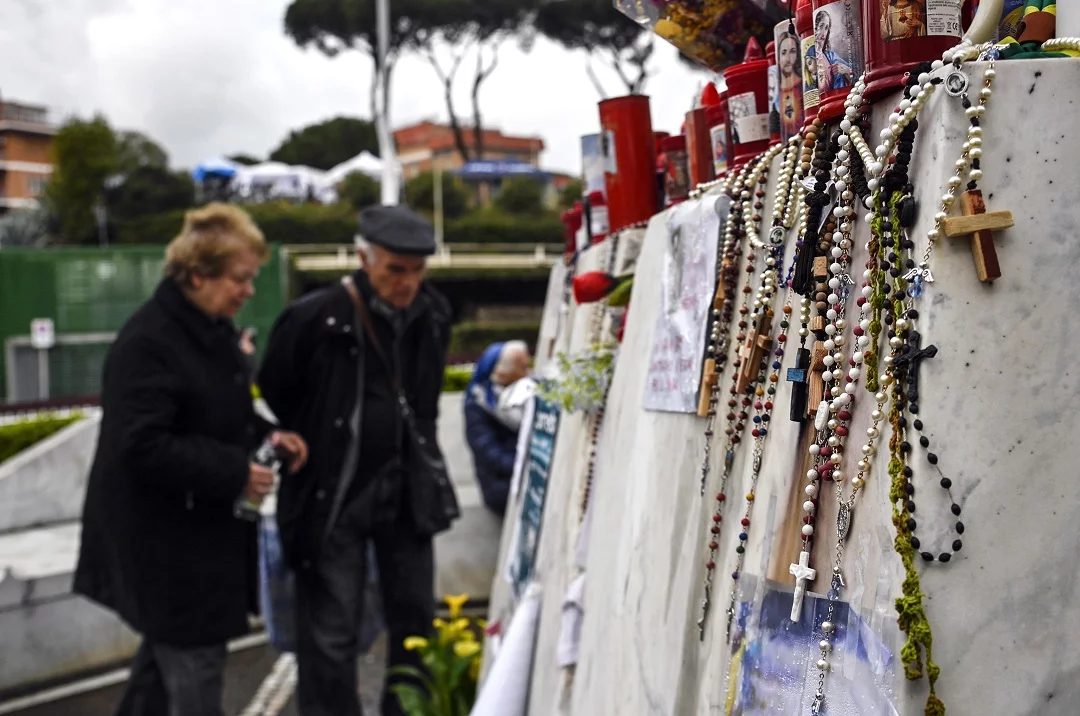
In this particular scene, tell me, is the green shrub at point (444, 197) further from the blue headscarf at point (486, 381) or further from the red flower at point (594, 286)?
the red flower at point (594, 286)

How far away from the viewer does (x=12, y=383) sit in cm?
1430

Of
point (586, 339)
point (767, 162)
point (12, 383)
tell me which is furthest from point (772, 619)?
point (12, 383)

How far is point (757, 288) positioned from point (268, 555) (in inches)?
109

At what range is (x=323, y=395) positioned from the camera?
3.39 metres

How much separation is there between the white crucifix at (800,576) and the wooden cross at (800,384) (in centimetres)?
15

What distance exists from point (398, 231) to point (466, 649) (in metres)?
1.44

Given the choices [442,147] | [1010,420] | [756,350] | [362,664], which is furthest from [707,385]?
[442,147]

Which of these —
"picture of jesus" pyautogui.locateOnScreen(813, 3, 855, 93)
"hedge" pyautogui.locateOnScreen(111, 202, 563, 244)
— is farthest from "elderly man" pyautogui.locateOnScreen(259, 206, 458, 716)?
"hedge" pyautogui.locateOnScreen(111, 202, 563, 244)

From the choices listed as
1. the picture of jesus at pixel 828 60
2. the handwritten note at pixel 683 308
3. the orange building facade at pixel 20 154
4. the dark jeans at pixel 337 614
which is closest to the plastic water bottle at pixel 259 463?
the dark jeans at pixel 337 614

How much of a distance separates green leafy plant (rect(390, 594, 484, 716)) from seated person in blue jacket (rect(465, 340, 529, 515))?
4.19 feet

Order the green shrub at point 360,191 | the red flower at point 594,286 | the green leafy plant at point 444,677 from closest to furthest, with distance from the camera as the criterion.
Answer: the red flower at point 594,286 < the green leafy plant at point 444,677 < the green shrub at point 360,191

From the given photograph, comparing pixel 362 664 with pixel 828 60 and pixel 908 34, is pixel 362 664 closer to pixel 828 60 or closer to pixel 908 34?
pixel 828 60

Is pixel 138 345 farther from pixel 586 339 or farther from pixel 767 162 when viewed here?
pixel 767 162

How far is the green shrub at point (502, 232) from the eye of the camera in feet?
91.5
